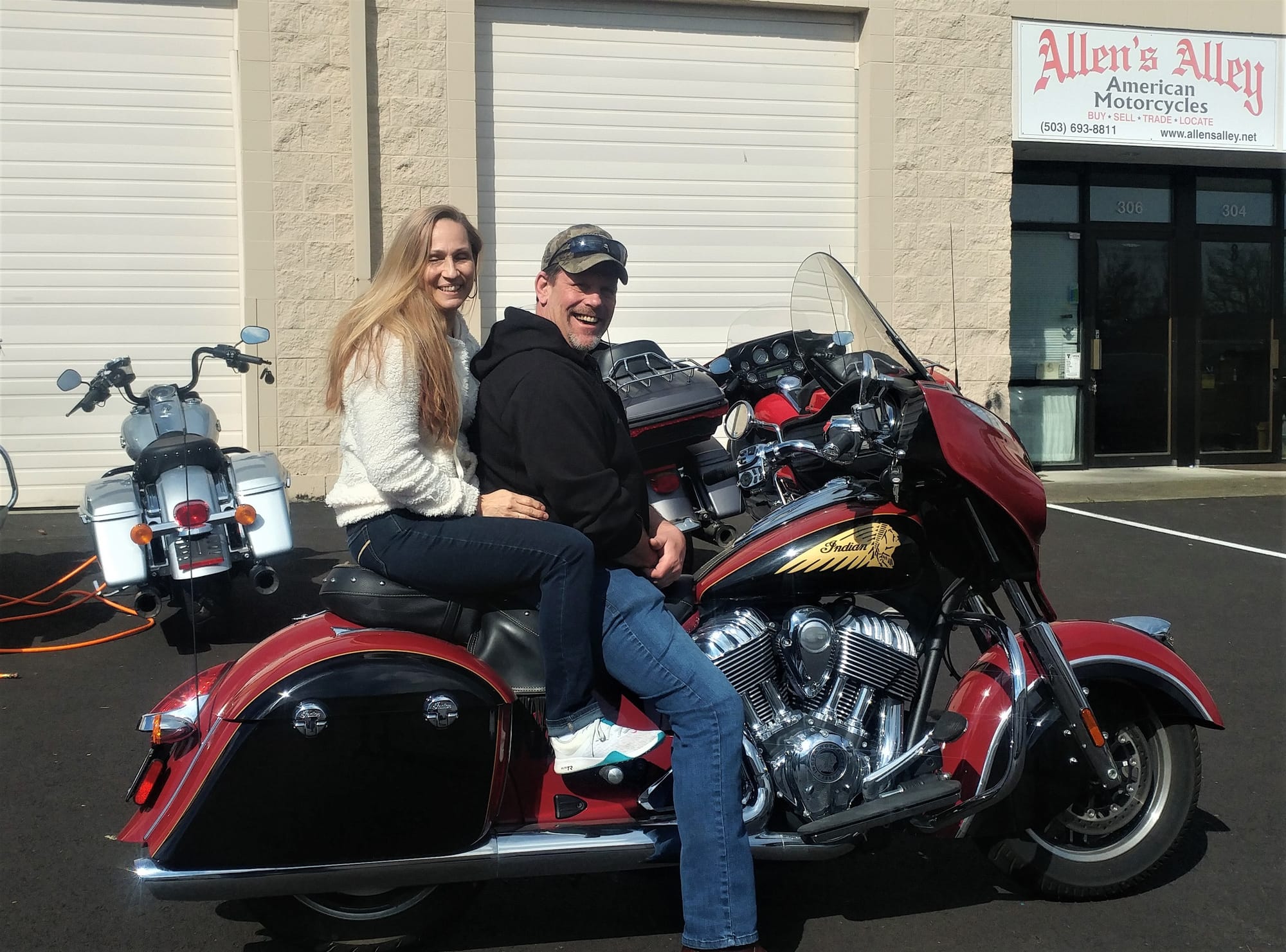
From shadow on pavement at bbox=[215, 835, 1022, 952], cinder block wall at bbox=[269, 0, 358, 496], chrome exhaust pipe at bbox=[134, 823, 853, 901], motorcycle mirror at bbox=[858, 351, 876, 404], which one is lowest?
shadow on pavement at bbox=[215, 835, 1022, 952]

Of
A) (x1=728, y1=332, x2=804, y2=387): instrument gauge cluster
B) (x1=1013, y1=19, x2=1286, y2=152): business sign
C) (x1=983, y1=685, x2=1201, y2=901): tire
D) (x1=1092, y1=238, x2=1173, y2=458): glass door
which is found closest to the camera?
(x1=983, y1=685, x2=1201, y2=901): tire

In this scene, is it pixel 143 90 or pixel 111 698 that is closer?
pixel 111 698

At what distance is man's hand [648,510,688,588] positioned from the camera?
9.67 ft

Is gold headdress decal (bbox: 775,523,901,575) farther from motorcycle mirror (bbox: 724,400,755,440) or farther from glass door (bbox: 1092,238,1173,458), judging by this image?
glass door (bbox: 1092,238,1173,458)

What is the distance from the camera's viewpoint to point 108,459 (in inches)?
404

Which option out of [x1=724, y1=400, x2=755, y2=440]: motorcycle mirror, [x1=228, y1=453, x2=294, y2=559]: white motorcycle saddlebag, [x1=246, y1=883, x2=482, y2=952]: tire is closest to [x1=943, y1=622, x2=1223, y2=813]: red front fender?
[x1=246, y1=883, x2=482, y2=952]: tire

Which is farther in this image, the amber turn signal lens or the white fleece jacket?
the amber turn signal lens

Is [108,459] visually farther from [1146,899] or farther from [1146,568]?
[1146,899]

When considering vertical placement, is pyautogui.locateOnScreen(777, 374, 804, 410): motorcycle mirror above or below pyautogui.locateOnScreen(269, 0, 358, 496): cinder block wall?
below

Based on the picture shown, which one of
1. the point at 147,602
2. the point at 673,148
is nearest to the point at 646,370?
the point at 147,602

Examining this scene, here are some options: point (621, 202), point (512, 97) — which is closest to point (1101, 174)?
point (621, 202)

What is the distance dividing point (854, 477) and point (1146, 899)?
4.84 ft

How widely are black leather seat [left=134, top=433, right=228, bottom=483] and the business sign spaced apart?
9406mm

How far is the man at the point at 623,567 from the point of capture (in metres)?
2.72
